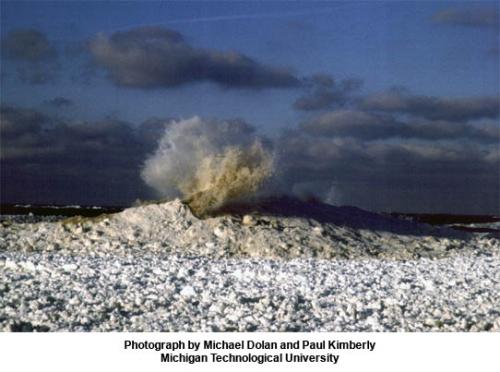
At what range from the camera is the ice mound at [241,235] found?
20.2m

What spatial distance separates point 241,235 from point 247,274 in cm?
584

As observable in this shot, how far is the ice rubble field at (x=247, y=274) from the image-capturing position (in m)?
10.8

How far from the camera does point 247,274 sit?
48.6 ft

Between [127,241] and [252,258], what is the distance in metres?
3.92

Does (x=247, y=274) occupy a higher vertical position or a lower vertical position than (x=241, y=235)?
lower

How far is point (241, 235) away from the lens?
20.6 metres

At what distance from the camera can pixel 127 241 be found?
827 inches

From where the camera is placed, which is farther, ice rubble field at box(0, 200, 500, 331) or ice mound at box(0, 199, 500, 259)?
ice mound at box(0, 199, 500, 259)

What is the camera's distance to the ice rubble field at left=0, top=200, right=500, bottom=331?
10.8 m

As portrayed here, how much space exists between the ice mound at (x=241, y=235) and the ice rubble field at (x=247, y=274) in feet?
0.18

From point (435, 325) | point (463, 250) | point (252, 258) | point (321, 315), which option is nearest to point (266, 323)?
point (321, 315)

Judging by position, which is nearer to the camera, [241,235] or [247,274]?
[247,274]

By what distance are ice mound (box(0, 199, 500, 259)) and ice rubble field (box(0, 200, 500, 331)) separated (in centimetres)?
5

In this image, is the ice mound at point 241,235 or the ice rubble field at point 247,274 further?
the ice mound at point 241,235
